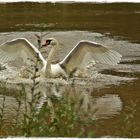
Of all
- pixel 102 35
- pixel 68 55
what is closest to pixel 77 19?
pixel 102 35

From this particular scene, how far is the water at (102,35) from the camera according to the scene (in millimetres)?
6684

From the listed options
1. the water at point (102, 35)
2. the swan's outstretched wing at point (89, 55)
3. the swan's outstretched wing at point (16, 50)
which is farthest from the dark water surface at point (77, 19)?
the swan's outstretched wing at point (16, 50)

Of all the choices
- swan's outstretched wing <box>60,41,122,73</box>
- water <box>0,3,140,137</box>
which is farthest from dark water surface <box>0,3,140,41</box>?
swan's outstretched wing <box>60,41,122,73</box>

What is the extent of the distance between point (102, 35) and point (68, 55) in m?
3.60

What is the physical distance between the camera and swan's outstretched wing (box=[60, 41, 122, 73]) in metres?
8.72

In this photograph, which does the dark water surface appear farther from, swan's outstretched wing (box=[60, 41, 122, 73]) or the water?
swan's outstretched wing (box=[60, 41, 122, 73])

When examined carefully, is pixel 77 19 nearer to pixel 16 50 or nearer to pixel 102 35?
pixel 102 35

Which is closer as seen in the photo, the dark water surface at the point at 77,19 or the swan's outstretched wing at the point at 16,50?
the swan's outstretched wing at the point at 16,50

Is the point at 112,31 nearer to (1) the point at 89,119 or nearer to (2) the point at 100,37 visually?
(2) the point at 100,37

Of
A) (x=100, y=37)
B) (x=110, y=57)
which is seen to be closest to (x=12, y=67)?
(x=110, y=57)

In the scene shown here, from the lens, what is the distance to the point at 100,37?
1230 cm

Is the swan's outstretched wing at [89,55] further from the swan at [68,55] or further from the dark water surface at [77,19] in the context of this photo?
the dark water surface at [77,19]

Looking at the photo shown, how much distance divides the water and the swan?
0.26 metres

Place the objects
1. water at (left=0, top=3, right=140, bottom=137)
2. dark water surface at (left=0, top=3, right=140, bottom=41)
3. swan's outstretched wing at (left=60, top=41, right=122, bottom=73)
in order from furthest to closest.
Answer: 1. dark water surface at (left=0, top=3, right=140, bottom=41)
2. swan's outstretched wing at (left=60, top=41, right=122, bottom=73)
3. water at (left=0, top=3, right=140, bottom=137)
